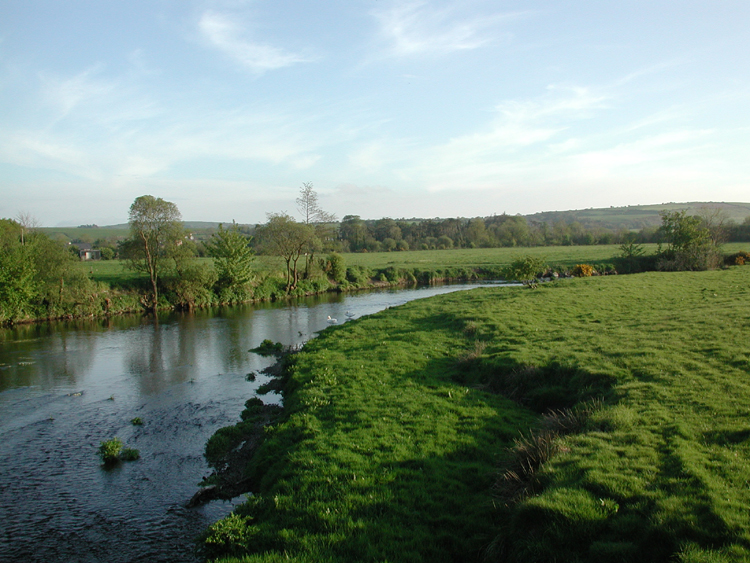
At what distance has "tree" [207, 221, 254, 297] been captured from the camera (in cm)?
4697

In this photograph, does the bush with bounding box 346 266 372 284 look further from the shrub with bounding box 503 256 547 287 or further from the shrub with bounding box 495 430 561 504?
the shrub with bounding box 495 430 561 504

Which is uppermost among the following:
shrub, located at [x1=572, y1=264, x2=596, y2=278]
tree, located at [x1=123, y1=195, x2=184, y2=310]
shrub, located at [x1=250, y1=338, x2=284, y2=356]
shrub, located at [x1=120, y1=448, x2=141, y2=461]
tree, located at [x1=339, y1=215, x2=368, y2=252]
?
tree, located at [x1=339, y1=215, x2=368, y2=252]

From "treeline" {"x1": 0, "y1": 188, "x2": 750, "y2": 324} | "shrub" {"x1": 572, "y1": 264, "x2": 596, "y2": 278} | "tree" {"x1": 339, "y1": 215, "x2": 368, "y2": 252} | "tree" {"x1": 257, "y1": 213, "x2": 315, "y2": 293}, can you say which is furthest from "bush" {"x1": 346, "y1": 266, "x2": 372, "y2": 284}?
"tree" {"x1": 339, "y1": 215, "x2": 368, "y2": 252}

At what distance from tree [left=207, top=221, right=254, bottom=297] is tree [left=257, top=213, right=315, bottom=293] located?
435cm

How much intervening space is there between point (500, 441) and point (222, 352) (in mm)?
18940

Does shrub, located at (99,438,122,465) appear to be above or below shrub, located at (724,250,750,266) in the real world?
below

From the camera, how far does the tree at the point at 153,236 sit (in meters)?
40.5

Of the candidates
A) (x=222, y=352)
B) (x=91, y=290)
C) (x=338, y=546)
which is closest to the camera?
(x=338, y=546)

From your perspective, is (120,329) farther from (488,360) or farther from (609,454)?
(609,454)

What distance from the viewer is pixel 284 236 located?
51.9 metres

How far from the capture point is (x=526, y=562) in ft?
18.0

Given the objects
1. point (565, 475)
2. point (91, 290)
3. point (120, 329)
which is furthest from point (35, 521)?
point (91, 290)

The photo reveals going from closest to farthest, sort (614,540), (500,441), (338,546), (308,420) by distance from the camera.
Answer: (614,540) → (338,546) → (500,441) → (308,420)

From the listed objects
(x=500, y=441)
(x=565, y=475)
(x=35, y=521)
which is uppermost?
(x=565, y=475)
